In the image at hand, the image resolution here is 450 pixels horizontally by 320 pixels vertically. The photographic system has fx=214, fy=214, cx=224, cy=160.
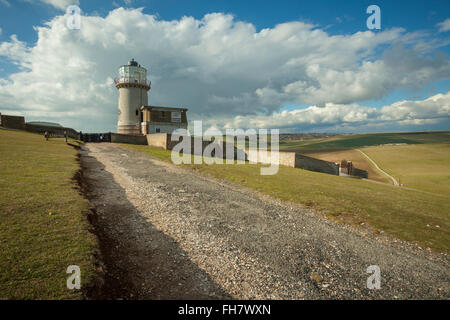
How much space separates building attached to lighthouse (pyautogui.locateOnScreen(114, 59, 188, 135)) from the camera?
52438 millimetres

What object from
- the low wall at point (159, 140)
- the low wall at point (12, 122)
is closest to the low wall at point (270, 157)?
the low wall at point (159, 140)

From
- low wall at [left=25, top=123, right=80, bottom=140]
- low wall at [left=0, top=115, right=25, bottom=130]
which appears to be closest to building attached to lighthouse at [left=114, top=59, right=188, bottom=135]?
low wall at [left=25, top=123, right=80, bottom=140]

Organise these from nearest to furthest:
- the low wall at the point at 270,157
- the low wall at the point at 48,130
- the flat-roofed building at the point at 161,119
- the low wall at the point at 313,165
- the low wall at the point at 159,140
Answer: the low wall at the point at 270,157 < the low wall at the point at 313,165 < the low wall at the point at 159,140 < the low wall at the point at 48,130 < the flat-roofed building at the point at 161,119

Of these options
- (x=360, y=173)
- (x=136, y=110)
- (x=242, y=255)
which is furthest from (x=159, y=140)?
(x=360, y=173)

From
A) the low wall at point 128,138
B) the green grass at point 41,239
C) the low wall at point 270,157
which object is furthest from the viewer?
the low wall at point 128,138

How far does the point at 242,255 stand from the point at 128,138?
157 feet

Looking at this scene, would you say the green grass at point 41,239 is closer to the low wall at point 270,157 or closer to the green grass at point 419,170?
the low wall at point 270,157

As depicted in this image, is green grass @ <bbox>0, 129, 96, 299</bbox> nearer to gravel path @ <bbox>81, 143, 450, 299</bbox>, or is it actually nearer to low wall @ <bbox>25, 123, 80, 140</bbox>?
gravel path @ <bbox>81, 143, 450, 299</bbox>

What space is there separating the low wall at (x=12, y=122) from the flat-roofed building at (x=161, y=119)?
74.7 feet

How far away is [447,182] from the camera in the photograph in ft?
132

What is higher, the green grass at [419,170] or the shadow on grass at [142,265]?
the shadow on grass at [142,265]

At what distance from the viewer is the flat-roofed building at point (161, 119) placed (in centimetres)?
5084

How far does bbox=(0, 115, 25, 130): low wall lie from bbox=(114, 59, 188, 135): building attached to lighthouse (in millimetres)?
18141
